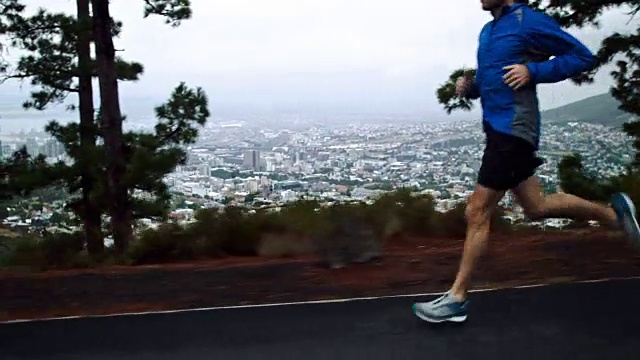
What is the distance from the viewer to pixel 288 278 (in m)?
7.00

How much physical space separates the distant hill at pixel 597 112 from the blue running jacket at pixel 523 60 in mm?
6623

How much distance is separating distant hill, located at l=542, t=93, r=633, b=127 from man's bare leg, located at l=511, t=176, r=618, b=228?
19.9ft

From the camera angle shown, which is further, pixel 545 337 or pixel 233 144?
pixel 233 144

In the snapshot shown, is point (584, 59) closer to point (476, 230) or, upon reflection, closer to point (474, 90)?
point (474, 90)

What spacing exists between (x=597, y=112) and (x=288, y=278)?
684 cm

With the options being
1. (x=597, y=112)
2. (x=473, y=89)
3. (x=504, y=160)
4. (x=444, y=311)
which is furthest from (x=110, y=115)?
(x=504, y=160)

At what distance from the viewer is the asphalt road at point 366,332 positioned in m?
4.80

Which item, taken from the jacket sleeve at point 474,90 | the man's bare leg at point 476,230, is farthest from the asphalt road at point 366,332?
the jacket sleeve at point 474,90

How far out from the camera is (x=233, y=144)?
15.4 m

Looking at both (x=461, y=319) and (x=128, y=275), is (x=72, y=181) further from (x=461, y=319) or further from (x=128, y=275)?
(x=461, y=319)

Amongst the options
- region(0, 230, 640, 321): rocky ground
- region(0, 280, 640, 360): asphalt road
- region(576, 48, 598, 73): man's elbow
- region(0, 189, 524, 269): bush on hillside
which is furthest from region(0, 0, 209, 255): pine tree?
region(576, 48, 598, 73): man's elbow

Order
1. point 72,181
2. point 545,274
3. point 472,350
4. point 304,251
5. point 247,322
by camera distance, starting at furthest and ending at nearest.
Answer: point 72,181, point 304,251, point 545,274, point 247,322, point 472,350

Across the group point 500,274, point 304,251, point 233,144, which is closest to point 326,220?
point 304,251

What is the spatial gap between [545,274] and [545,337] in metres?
1.82
